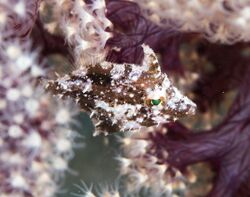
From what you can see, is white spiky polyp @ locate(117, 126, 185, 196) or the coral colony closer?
the coral colony

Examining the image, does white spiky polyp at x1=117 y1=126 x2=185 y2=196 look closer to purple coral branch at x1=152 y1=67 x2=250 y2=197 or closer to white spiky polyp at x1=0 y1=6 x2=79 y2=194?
purple coral branch at x1=152 y1=67 x2=250 y2=197

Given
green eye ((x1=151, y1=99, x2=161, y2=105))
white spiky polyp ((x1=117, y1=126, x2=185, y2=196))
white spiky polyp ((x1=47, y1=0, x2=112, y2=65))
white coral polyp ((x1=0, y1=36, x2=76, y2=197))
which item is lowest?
white spiky polyp ((x1=117, y1=126, x2=185, y2=196))

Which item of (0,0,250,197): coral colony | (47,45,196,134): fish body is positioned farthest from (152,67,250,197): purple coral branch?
(47,45,196,134): fish body

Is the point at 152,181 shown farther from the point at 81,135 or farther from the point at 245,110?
the point at 245,110

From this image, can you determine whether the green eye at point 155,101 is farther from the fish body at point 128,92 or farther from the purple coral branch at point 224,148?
the purple coral branch at point 224,148

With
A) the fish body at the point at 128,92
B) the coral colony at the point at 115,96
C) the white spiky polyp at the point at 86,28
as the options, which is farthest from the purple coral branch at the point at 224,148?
the white spiky polyp at the point at 86,28

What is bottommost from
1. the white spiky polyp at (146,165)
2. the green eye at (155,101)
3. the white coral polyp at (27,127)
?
the white spiky polyp at (146,165)

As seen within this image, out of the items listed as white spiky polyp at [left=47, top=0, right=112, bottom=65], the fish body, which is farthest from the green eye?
white spiky polyp at [left=47, top=0, right=112, bottom=65]

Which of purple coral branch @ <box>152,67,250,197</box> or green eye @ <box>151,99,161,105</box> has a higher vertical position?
green eye @ <box>151,99,161,105</box>

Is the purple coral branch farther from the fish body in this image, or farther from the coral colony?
the fish body
